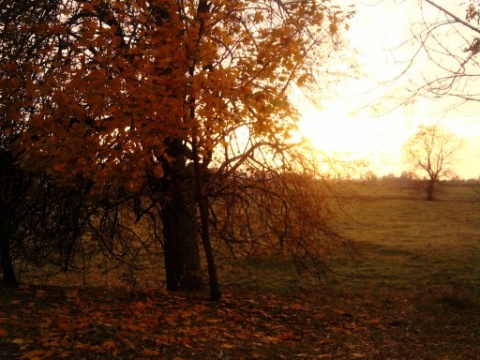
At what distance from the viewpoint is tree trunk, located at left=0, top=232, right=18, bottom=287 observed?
368 inches

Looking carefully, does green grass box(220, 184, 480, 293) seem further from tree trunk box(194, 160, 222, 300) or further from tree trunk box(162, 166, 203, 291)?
tree trunk box(194, 160, 222, 300)

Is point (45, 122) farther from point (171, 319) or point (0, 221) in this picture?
point (171, 319)

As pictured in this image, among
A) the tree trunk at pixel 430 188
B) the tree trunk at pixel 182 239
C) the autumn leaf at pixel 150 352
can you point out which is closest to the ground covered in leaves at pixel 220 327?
the autumn leaf at pixel 150 352

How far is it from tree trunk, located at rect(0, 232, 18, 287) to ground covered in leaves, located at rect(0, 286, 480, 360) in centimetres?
64

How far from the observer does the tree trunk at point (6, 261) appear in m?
9.34

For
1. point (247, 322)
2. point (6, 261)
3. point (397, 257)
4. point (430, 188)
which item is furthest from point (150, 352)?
point (430, 188)

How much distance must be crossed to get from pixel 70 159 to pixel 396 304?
862 cm

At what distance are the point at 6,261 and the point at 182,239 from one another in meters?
3.48

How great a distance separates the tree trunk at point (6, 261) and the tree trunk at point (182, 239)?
304 centimetres

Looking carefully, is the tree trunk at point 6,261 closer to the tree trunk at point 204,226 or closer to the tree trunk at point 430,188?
the tree trunk at point 204,226

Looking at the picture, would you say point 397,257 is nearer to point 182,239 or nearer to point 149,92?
point 182,239

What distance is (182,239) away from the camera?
10539mm

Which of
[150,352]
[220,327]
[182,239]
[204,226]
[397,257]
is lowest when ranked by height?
[397,257]

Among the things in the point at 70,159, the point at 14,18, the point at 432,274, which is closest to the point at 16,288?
the point at 70,159
